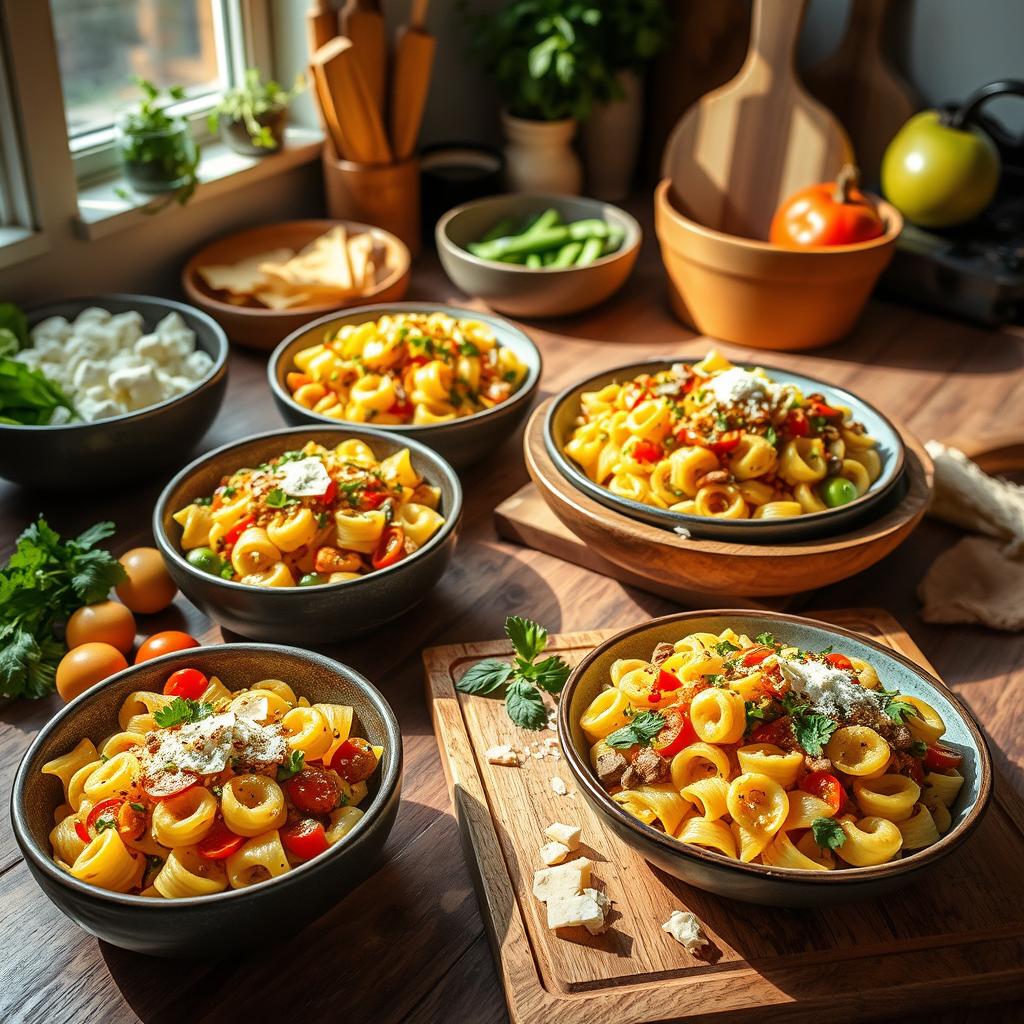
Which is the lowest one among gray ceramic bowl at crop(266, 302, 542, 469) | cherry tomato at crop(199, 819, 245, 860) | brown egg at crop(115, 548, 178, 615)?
brown egg at crop(115, 548, 178, 615)

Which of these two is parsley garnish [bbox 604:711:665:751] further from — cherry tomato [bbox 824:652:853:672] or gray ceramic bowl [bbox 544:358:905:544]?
gray ceramic bowl [bbox 544:358:905:544]

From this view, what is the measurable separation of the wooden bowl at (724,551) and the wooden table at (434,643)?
15 centimetres

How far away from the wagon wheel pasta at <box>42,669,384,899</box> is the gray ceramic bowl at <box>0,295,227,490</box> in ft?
2.27

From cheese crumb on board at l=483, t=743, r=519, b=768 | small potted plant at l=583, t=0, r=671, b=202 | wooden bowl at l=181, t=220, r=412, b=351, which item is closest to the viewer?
cheese crumb on board at l=483, t=743, r=519, b=768

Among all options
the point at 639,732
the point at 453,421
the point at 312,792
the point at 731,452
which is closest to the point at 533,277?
the point at 453,421

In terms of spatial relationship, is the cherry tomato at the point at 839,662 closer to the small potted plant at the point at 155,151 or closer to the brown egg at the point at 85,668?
the brown egg at the point at 85,668

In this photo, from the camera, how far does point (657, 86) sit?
3.56 m

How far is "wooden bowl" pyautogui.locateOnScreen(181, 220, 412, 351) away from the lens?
2453 millimetres

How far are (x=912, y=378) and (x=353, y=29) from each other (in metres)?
1.51

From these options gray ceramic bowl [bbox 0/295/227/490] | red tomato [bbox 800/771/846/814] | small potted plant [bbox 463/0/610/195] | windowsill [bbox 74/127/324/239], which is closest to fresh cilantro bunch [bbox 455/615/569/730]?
red tomato [bbox 800/771/846/814]

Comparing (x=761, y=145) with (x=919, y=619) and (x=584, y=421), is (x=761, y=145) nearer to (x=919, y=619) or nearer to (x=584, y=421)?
(x=584, y=421)

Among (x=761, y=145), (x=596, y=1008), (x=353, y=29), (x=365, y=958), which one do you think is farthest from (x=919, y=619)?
(x=353, y=29)

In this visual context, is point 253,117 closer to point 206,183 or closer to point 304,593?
point 206,183

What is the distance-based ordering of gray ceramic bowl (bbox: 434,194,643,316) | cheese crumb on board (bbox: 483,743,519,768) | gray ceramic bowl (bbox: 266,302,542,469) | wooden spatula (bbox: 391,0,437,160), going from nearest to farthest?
cheese crumb on board (bbox: 483,743,519,768), gray ceramic bowl (bbox: 266,302,542,469), gray ceramic bowl (bbox: 434,194,643,316), wooden spatula (bbox: 391,0,437,160)
